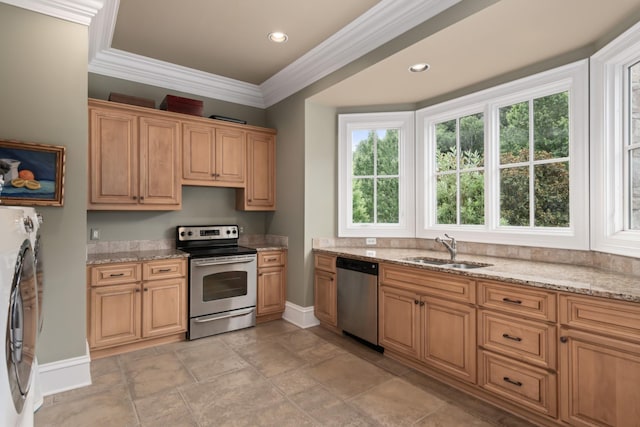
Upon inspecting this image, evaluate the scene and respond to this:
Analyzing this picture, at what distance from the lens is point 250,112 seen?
170 inches

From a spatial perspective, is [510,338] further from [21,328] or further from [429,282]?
[21,328]

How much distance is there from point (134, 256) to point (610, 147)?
12.7ft

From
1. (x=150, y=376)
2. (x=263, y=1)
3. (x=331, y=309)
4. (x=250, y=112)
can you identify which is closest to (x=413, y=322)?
(x=331, y=309)

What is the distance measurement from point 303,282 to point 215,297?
3.08 feet

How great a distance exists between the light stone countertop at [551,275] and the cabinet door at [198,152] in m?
1.94

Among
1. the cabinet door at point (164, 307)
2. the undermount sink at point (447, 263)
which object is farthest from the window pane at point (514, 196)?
the cabinet door at point (164, 307)

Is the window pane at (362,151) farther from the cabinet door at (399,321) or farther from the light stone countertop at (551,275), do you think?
the cabinet door at (399,321)

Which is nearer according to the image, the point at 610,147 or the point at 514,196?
the point at 610,147

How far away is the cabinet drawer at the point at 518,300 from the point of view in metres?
1.93

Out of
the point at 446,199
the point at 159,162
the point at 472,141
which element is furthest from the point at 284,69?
the point at 446,199

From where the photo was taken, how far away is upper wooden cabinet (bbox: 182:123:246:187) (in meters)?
3.56

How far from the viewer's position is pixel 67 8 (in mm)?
2338

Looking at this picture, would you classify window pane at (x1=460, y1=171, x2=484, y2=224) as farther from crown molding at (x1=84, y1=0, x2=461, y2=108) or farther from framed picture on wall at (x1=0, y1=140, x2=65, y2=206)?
framed picture on wall at (x1=0, y1=140, x2=65, y2=206)

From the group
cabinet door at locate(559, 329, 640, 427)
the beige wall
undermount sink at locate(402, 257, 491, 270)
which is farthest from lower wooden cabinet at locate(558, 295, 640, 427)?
the beige wall
